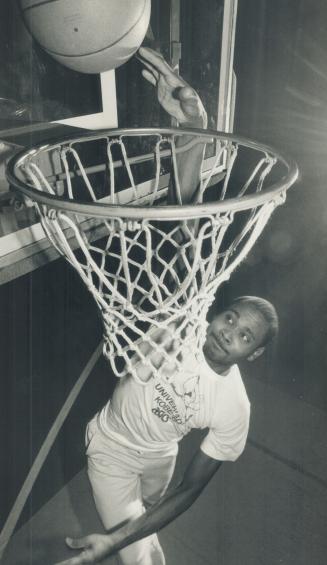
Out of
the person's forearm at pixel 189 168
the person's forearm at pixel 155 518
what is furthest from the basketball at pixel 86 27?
the person's forearm at pixel 155 518

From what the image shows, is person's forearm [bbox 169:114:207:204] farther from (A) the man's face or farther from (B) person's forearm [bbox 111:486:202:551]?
(B) person's forearm [bbox 111:486:202:551]

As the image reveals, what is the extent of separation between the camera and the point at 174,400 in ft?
4.74

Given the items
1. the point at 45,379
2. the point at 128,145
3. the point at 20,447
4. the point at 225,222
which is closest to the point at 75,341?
the point at 45,379

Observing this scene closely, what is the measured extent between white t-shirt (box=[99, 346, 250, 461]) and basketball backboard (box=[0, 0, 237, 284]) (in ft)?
1.88

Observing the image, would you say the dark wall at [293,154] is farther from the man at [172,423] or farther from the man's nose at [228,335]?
the man's nose at [228,335]

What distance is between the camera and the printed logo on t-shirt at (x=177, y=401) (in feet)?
4.71

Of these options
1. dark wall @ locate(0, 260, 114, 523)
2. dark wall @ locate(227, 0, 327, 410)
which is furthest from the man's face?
dark wall @ locate(227, 0, 327, 410)

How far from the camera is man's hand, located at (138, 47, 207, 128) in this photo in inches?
52.5

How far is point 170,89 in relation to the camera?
1.38 meters

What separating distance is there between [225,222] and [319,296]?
1.56 m

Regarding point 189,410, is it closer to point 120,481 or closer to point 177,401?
point 177,401

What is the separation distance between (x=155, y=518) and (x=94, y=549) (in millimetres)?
221

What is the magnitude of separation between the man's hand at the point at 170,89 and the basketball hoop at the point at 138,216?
0.21ft

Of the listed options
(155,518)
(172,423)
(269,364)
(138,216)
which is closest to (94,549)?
(155,518)
